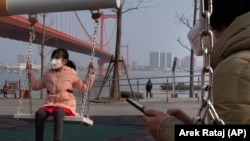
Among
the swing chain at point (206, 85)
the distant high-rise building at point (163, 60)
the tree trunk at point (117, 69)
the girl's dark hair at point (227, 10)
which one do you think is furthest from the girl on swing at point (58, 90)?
the distant high-rise building at point (163, 60)

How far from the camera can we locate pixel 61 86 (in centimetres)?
440

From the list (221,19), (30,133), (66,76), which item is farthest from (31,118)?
(221,19)

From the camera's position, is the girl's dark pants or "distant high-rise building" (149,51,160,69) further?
"distant high-rise building" (149,51,160,69)

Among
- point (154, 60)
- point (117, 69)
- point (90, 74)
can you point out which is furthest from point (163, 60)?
point (90, 74)

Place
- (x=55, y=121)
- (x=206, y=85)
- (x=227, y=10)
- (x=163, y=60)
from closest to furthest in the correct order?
(x=206, y=85) < (x=227, y=10) < (x=55, y=121) < (x=163, y=60)

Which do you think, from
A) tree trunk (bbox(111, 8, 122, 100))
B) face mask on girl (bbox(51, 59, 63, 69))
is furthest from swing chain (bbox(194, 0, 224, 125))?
tree trunk (bbox(111, 8, 122, 100))

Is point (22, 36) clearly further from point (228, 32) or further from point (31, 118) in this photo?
point (228, 32)

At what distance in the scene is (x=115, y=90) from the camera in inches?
554

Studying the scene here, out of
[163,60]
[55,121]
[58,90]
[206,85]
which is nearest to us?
[206,85]

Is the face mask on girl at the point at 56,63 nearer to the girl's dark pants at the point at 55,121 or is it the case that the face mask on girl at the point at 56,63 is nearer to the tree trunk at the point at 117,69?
the girl's dark pants at the point at 55,121

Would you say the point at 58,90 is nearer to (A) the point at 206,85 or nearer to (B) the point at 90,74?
(B) the point at 90,74

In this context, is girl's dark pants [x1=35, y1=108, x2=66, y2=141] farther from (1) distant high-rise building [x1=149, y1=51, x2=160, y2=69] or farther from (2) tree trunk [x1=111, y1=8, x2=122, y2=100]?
(1) distant high-rise building [x1=149, y1=51, x2=160, y2=69]

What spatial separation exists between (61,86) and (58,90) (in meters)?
0.06

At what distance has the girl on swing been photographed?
14.0 ft
